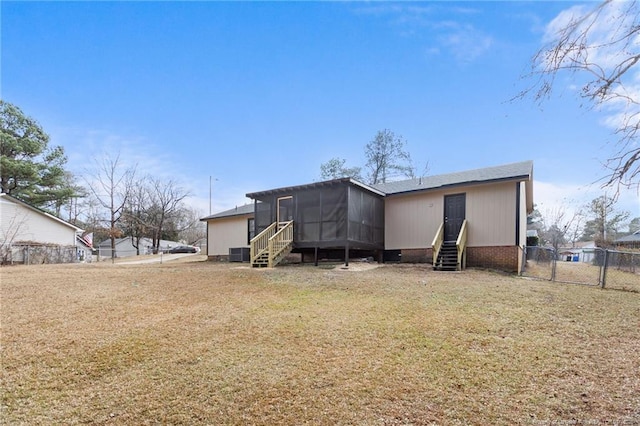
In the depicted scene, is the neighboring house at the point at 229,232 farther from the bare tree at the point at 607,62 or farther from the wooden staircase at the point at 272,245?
the bare tree at the point at 607,62

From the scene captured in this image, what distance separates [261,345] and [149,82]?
11.9m

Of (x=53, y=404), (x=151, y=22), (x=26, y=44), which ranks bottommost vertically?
(x=53, y=404)

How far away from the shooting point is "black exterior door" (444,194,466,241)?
42.1ft

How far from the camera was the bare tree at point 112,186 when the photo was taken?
30.2 m

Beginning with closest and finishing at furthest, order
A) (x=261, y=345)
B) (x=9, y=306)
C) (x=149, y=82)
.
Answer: (x=261, y=345) → (x=9, y=306) → (x=149, y=82)

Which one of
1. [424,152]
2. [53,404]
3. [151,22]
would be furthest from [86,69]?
[424,152]

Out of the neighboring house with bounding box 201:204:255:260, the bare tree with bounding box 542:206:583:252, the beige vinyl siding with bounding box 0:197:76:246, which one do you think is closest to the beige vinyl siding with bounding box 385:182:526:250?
the neighboring house with bounding box 201:204:255:260

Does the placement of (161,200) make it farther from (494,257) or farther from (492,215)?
(494,257)

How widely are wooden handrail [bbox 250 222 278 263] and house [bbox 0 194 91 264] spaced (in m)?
14.5

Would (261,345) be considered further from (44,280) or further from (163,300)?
(44,280)

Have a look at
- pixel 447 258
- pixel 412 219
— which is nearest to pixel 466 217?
pixel 447 258

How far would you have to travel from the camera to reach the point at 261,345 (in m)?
4.31

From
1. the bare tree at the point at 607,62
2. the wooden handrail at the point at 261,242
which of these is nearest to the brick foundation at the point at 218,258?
the wooden handrail at the point at 261,242

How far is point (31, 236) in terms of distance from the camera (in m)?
20.4
